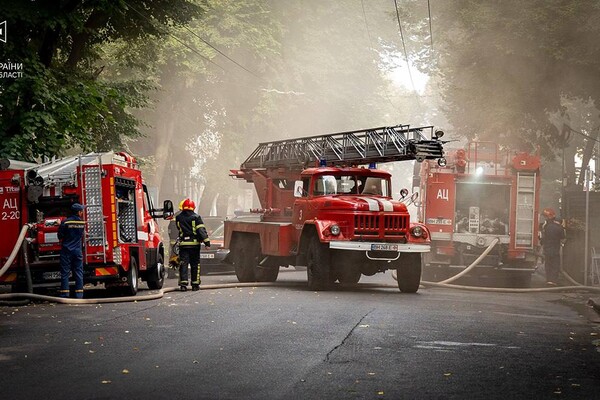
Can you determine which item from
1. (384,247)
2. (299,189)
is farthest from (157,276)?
(384,247)

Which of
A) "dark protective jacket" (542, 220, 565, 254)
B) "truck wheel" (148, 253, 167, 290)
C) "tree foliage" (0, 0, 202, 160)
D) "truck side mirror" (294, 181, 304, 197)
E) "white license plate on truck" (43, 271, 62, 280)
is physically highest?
"tree foliage" (0, 0, 202, 160)

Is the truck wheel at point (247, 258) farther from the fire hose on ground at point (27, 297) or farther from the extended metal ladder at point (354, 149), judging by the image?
the fire hose on ground at point (27, 297)

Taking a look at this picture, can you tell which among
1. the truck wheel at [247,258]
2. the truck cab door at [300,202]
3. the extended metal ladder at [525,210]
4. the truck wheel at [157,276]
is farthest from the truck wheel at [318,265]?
the extended metal ladder at [525,210]

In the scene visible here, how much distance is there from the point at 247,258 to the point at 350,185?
3.54 m

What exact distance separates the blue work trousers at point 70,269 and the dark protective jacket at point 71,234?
3.6 inches

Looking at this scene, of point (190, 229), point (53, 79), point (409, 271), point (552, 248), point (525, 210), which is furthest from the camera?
point (552, 248)

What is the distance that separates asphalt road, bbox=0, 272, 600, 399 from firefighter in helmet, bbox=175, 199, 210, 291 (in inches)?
87.9

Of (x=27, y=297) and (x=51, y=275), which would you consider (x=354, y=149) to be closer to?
(x=51, y=275)

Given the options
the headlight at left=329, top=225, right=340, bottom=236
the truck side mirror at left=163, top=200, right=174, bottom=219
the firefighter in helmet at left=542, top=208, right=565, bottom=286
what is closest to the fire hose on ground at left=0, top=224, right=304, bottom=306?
the truck side mirror at left=163, top=200, right=174, bottom=219

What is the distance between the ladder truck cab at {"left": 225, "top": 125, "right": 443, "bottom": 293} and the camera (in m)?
18.4

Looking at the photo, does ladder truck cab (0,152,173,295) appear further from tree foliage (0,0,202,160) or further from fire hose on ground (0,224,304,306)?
tree foliage (0,0,202,160)

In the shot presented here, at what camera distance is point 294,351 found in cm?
1016

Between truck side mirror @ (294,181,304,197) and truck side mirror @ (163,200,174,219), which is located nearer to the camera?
truck side mirror @ (294,181,304,197)

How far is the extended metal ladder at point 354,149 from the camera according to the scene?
59.9 feet
